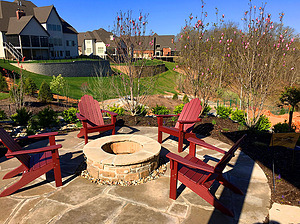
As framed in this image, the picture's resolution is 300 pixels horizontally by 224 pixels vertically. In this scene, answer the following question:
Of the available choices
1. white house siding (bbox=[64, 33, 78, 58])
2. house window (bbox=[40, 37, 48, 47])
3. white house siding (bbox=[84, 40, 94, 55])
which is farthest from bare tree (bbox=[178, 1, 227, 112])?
white house siding (bbox=[84, 40, 94, 55])

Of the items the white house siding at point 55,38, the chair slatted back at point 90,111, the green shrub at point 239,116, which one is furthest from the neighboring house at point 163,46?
the chair slatted back at point 90,111

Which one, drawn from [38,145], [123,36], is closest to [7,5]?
[123,36]

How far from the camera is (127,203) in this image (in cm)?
307

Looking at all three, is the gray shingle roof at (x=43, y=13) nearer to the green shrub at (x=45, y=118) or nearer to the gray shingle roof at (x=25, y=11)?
the gray shingle roof at (x=25, y=11)

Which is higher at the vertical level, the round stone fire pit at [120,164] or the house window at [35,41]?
the house window at [35,41]

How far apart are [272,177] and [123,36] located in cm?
606

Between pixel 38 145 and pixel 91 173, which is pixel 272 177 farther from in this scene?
pixel 38 145

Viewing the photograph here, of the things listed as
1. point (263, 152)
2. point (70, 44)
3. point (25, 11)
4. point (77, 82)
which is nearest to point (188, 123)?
point (263, 152)

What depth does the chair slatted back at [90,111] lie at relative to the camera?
217 inches

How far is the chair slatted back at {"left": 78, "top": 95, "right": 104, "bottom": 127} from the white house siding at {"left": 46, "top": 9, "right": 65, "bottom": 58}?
32.0m

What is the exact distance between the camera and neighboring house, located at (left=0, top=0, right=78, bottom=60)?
27.8 metres

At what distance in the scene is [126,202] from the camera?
10.1ft

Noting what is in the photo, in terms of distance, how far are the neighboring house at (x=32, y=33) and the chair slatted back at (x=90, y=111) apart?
24.6 metres

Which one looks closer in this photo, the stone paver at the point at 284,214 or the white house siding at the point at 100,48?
the stone paver at the point at 284,214
